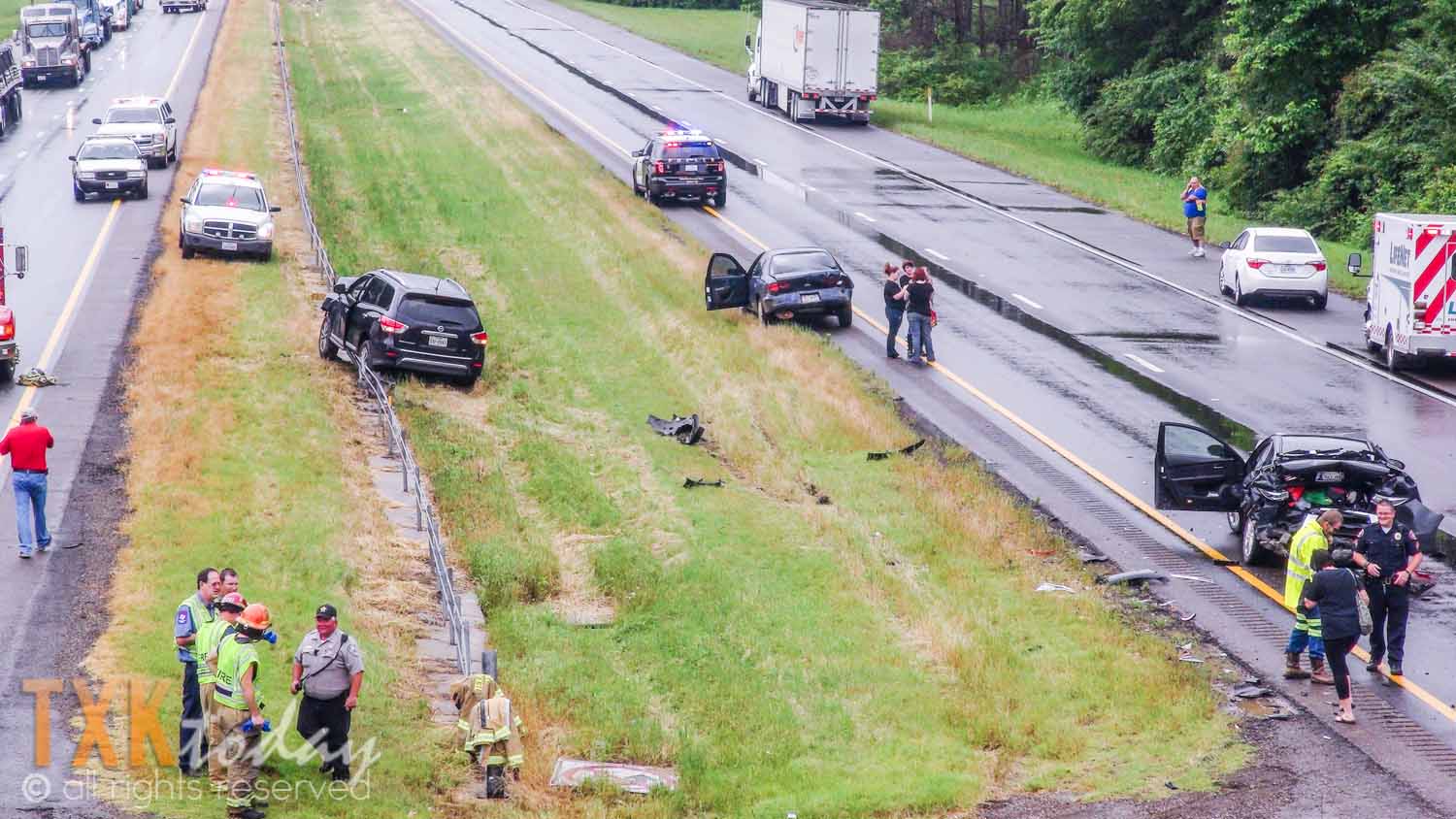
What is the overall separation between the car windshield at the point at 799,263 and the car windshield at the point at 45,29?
47.9 m

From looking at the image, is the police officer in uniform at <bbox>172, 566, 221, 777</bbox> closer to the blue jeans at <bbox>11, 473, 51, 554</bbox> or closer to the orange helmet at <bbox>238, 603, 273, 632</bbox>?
the orange helmet at <bbox>238, 603, 273, 632</bbox>

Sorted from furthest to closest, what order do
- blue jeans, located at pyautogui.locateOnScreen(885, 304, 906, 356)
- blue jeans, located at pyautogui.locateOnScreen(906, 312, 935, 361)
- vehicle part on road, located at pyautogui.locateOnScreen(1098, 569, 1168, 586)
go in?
1. blue jeans, located at pyautogui.locateOnScreen(885, 304, 906, 356)
2. blue jeans, located at pyautogui.locateOnScreen(906, 312, 935, 361)
3. vehicle part on road, located at pyautogui.locateOnScreen(1098, 569, 1168, 586)

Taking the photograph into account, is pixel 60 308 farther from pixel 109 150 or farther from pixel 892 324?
pixel 892 324

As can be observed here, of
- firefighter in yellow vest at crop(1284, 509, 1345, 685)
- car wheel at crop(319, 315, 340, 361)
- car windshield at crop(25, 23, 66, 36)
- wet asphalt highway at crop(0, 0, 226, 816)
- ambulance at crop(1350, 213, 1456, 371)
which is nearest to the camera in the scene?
wet asphalt highway at crop(0, 0, 226, 816)

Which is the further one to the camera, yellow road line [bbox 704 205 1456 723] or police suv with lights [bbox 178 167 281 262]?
police suv with lights [bbox 178 167 281 262]

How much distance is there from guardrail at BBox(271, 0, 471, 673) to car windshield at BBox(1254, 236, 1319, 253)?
1858 cm

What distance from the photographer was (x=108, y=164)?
42.2 meters

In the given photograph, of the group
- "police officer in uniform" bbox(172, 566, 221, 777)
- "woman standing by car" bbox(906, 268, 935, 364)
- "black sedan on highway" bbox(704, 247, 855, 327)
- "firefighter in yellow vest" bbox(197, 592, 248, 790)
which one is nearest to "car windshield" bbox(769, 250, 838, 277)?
"black sedan on highway" bbox(704, 247, 855, 327)

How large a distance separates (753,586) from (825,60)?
1710 inches

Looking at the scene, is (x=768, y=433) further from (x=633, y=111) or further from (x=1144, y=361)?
(x=633, y=111)

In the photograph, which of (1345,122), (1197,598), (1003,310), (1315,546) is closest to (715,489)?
(1197,598)

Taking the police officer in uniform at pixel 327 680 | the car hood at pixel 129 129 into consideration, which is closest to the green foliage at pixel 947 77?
the car hood at pixel 129 129

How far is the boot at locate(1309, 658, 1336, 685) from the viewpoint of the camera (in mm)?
15641

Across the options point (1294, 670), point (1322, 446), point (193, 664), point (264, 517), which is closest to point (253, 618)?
point (193, 664)
